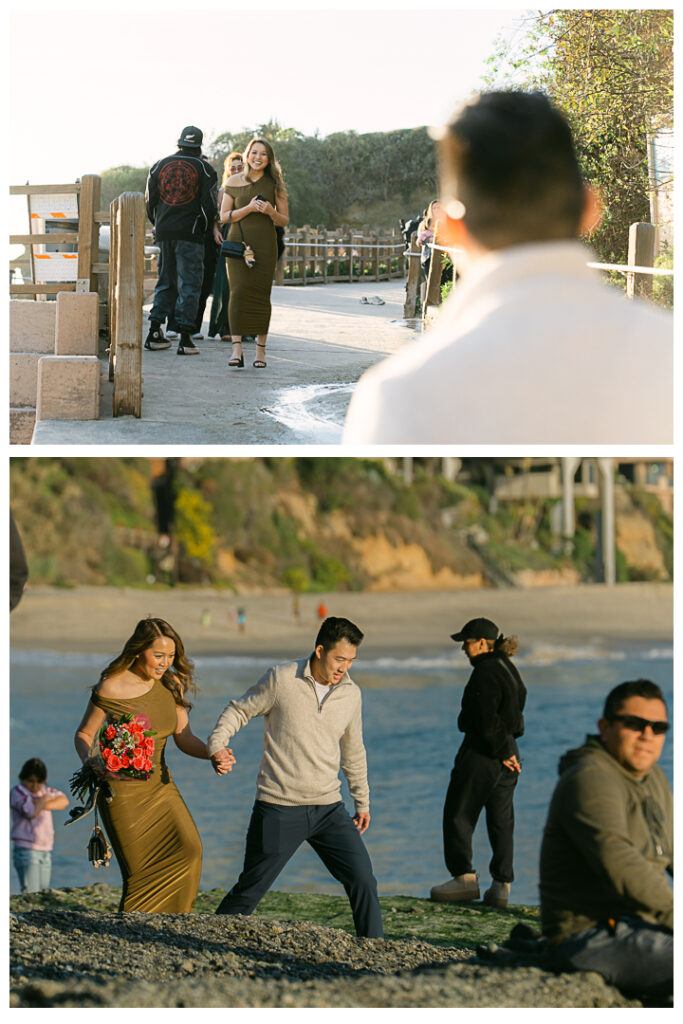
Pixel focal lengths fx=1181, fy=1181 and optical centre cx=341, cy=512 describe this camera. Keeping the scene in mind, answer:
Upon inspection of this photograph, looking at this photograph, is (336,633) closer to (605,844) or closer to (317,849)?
(317,849)

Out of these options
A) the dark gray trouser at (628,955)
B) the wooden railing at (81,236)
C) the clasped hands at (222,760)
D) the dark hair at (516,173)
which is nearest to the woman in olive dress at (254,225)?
the wooden railing at (81,236)

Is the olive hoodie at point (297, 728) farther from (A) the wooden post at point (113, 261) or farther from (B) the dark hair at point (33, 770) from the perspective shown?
(A) the wooden post at point (113, 261)

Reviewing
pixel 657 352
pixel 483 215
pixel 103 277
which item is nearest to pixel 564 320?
pixel 657 352

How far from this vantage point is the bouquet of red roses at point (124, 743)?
4.36 m

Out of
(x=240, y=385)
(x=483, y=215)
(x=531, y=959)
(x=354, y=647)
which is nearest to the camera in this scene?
(x=483, y=215)

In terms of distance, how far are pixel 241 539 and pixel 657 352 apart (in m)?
11.9

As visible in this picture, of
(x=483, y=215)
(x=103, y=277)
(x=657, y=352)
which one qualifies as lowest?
(x=657, y=352)

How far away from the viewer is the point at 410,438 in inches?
53.7

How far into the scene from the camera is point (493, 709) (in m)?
4.65

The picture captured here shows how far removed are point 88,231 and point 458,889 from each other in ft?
21.5

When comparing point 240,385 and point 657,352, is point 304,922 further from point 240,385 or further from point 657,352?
point 240,385

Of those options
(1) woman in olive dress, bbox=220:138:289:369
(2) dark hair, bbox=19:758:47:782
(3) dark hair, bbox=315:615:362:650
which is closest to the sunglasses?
(3) dark hair, bbox=315:615:362:650

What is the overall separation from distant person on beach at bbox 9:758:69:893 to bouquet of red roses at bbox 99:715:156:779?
1.69m

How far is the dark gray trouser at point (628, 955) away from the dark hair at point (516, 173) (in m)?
2.63
